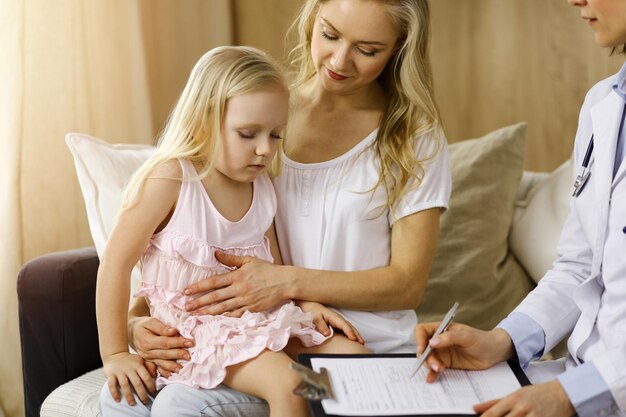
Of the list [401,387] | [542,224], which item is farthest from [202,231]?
[542,224]

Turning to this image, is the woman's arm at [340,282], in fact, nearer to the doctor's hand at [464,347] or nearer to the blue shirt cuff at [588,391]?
the doctor's hand at [464,347]

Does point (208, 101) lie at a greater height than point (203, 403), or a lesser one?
greater

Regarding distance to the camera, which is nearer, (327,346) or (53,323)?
(327,346)

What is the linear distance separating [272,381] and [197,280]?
11.4 inches

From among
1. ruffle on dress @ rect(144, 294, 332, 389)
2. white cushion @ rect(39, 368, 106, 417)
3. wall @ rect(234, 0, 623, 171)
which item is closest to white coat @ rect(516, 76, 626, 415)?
ruffle on dress @ rect(144, 294, 332, 389)

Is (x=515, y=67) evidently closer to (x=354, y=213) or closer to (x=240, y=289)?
(x=354, y=213)

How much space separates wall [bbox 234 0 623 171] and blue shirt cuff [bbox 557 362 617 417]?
1.81 metres

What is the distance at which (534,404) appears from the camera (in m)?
1.26

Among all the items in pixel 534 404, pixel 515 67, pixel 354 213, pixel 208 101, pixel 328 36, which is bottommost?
pixel 534 404

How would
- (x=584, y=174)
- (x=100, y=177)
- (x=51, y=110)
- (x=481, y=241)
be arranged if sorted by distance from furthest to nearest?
1. (x=481, y=241)
2. (x=51, y=110)
3. (x=100, y=177)
4. (x=584, y=174)

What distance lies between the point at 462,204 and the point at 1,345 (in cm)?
128

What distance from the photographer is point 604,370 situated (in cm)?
128

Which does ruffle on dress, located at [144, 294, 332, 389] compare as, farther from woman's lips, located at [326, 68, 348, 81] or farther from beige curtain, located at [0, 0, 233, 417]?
beige curtain, located at [0, 0, 233, 417]

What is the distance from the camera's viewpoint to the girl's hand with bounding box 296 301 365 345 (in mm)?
1644
